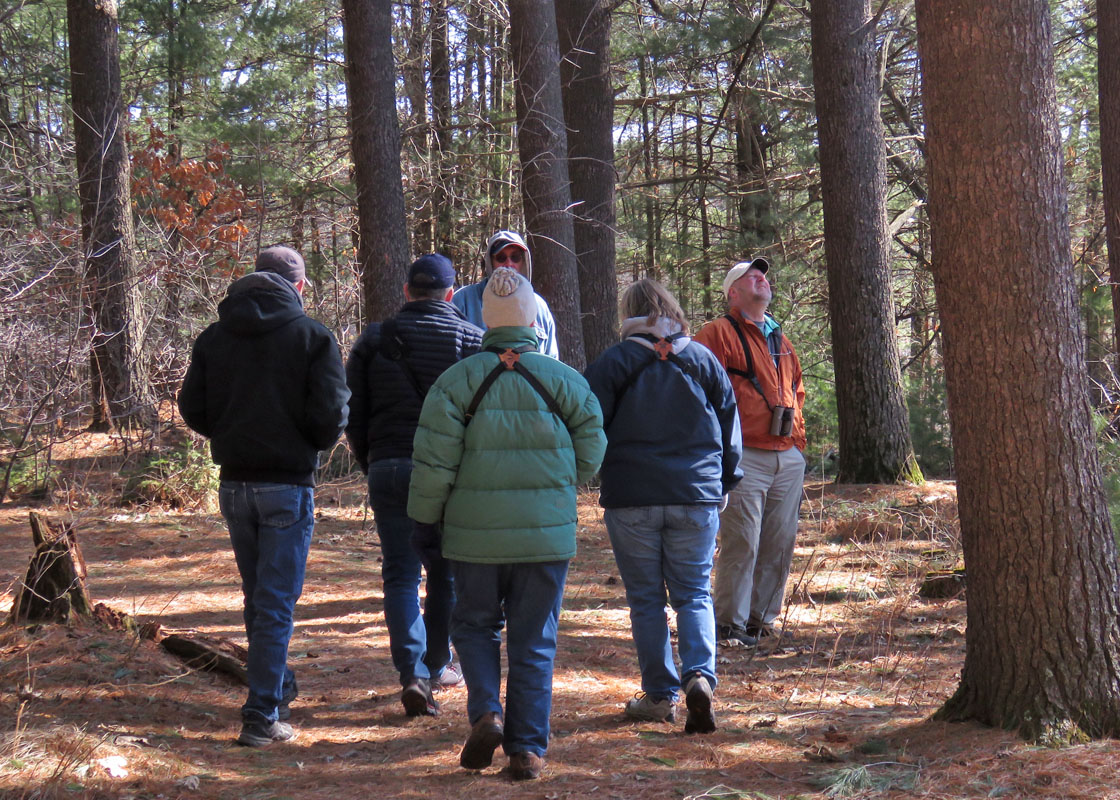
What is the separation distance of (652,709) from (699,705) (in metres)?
0.30

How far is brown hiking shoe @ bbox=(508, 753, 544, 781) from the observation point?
393 cm

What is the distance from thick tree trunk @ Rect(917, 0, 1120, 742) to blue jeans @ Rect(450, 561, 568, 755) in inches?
69.3

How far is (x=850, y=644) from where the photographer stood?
6.30 m

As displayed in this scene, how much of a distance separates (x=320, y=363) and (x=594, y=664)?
259 cm

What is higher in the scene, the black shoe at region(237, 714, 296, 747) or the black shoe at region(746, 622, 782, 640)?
the black shoe at region(237, 714, 296, 747)

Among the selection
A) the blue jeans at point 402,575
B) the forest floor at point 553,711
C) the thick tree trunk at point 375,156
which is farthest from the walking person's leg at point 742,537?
the thick tree trunk at point 375,156

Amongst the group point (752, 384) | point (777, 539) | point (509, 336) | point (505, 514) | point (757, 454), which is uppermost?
point (509, 336)

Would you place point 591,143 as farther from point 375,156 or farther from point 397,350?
point 397,350

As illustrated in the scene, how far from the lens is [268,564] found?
14.4 feet

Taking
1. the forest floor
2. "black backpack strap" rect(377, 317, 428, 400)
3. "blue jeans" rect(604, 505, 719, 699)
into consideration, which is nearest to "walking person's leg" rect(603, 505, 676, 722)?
"blue jeans" rect(604, 505, 719, 699)

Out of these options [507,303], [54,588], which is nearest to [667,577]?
[507,303]

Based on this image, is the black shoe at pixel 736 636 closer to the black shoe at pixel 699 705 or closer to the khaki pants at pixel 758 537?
the khaki pants at pixel 758 537

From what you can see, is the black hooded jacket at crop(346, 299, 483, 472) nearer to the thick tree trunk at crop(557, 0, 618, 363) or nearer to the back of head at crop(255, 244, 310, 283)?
the back of head at crop(255, 244, 310, 283)

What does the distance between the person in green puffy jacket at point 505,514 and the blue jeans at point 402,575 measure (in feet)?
2.32
